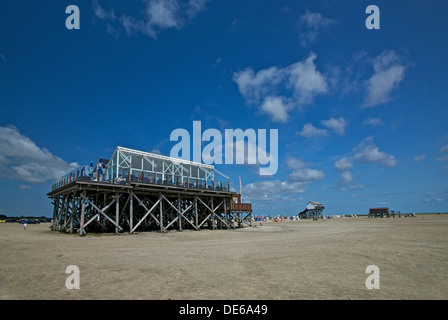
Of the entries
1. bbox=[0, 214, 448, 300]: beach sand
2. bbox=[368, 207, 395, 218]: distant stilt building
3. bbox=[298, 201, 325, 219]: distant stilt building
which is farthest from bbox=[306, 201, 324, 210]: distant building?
bbox=[0, 214, 448, 300]: beach sand

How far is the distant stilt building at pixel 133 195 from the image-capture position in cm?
2161

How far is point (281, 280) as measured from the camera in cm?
641

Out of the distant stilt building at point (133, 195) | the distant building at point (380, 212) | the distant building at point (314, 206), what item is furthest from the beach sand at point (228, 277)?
the distant building at point (314, 206)

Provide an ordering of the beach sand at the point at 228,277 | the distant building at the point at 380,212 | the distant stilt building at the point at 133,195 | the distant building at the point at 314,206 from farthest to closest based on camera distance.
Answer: the distant building at the point at 314,206 < the distant building at the point at 380,212 < the distant stilt building at the point at 133,195 < the beach sand at the point at 228,277

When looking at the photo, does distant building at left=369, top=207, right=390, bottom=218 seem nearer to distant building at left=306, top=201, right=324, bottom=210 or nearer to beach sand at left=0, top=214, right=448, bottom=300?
distant building at left=306, top=201, right=324, bottom=210

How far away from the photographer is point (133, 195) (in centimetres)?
2322

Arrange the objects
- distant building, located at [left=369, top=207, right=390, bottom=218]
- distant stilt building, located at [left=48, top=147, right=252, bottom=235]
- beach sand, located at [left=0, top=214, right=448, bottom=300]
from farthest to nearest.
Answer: distant building, located at [left=369, top=207, right=390, bottom=218] < distant stilt building, located at [left=48, top=147, right=252, bottom=235] < beach sand, located at [left=0, top=214, right=448, bottom=300]

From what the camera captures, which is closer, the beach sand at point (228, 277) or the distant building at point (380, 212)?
the beach sand at point (228, 277)

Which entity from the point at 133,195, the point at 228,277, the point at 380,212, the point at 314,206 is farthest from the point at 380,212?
the point at 228,277

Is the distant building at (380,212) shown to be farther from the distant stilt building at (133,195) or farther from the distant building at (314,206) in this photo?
the distant stilt building at (133,195)

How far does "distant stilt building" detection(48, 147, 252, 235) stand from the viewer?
2161cm

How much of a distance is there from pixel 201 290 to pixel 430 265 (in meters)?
7.97

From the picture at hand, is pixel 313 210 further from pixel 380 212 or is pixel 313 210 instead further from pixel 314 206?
pixel 380 212

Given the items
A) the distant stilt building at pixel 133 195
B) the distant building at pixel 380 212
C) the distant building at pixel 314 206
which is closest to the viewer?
the distant stilt building at pixel 133 195
